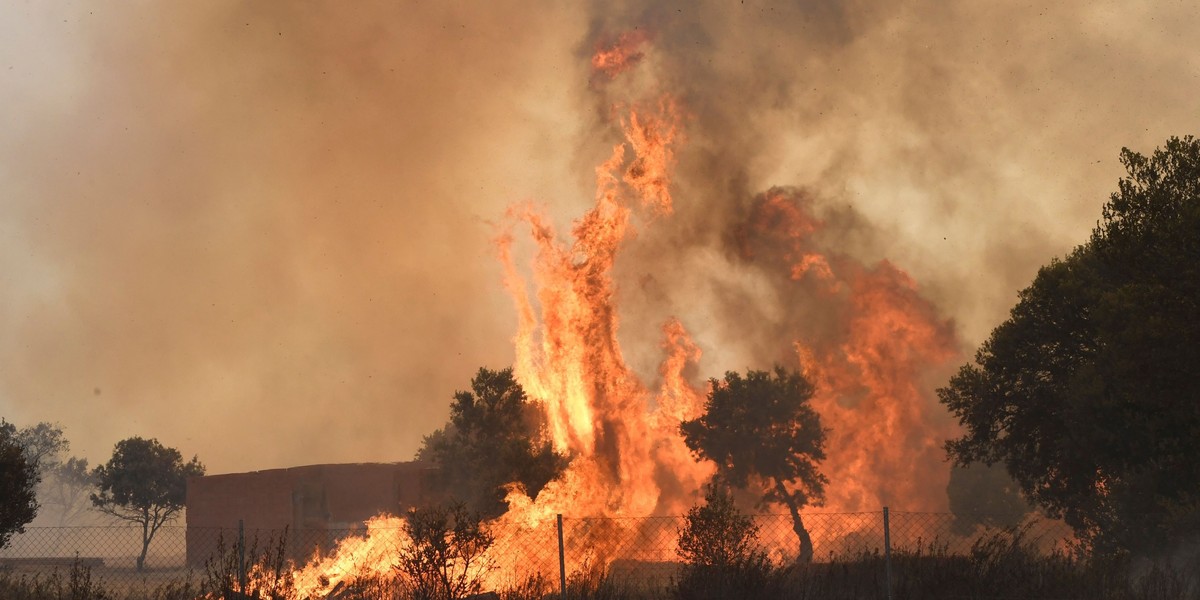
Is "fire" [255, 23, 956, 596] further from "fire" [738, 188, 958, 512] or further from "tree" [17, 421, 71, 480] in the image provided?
"tree" [17, 421, 71, 480]

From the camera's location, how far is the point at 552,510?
155 ft

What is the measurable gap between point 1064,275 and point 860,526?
117 ft

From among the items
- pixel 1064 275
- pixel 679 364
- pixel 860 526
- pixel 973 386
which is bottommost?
pixel 860 526

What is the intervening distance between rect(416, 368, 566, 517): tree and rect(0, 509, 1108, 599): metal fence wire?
6519 mm

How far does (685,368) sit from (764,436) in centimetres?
1442

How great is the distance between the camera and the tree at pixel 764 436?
63.1 metres

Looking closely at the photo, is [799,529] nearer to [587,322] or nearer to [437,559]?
[587,322]

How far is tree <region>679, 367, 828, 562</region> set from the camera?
63094 millimetres

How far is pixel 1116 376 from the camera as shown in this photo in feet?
82.2

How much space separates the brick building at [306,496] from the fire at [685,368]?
37.9ft

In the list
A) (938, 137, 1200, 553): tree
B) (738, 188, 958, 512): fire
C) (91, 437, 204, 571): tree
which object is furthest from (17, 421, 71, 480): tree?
(938, 137, 1200, 553): tree

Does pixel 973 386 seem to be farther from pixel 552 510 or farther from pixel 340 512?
pixel 340 512

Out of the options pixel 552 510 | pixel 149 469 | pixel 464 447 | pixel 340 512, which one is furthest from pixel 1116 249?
pixel 149 469

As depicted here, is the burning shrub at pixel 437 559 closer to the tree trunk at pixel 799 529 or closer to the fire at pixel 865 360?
the tree trunk at pixel 799 529
